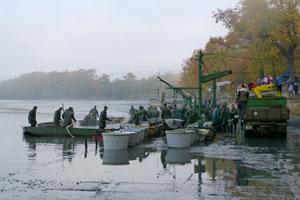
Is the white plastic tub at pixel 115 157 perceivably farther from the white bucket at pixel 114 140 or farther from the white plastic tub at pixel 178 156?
the white plastic tub at pixel 178 156

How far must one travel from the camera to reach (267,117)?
Result: 20.8 metres

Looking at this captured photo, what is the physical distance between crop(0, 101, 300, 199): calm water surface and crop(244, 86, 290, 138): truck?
3637 mm

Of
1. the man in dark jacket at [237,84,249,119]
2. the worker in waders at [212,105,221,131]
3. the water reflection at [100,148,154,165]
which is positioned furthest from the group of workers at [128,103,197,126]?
the water reflection at [100,148,154,165]

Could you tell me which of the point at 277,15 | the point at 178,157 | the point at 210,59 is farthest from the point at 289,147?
the point at 210,59

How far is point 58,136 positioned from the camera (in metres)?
24.0

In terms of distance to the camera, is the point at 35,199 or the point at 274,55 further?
the point at 274,55

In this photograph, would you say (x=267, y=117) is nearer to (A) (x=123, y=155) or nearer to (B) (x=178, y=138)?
(B) (x=178, y=138)

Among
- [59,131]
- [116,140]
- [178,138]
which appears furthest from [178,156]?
[59,131]

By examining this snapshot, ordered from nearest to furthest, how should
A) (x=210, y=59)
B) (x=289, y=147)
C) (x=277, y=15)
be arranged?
(x=289, y=147)
(x=277, y=15)
(x=210, y=59)

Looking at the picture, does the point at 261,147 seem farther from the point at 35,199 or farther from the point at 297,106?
the point at 297,106

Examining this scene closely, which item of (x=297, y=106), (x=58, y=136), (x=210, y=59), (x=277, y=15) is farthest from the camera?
(x=210, y=59)

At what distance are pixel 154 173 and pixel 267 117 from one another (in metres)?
11.2

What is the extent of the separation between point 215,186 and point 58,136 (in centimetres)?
1612

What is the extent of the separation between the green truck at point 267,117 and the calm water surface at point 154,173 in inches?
143
